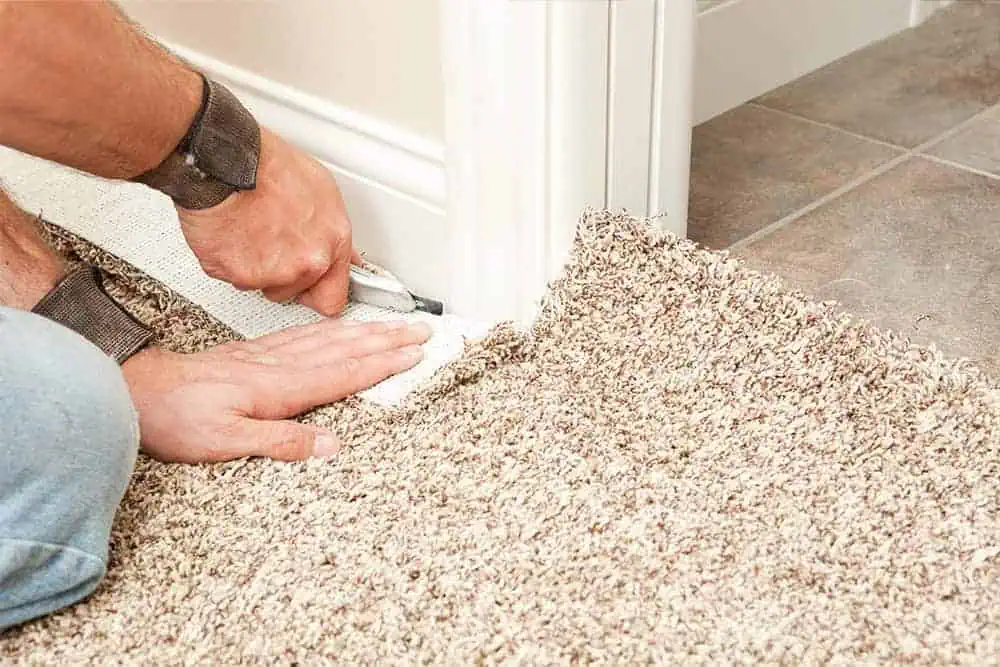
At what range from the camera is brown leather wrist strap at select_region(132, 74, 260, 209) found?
951 mm

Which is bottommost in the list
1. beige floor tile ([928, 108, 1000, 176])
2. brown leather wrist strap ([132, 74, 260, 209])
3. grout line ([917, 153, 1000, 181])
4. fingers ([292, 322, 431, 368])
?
grout line ([917, 153, 1000, 181])

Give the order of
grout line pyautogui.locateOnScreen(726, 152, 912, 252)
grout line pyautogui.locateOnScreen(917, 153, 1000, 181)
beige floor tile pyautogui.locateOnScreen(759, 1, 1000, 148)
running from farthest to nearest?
beige floor tile pyautogui.locateOnScreen(759, 1, 1000, 148) → grout line pyautogui.locateOnScreen(917, 153, 1000, 181) → grout line pyautogui.locateOnScreen(726, 152, 912, 252)

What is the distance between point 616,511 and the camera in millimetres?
838

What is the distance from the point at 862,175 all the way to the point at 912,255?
0.21 m

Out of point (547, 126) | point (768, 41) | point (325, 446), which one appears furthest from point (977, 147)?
point (325, 446)

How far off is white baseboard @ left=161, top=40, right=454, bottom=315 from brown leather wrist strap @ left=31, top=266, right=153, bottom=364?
0.96 ft

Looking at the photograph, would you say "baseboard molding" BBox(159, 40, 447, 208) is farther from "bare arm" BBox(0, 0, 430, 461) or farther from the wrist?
the wrist

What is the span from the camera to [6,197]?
1069 millimetres

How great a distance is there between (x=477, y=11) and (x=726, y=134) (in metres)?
0.64

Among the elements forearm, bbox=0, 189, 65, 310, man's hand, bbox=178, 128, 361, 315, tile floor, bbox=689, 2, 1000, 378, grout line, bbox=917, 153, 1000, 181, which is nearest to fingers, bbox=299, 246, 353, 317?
man's hand, bbox=178, 128, 361, 315

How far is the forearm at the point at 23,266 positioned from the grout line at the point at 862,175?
645mm

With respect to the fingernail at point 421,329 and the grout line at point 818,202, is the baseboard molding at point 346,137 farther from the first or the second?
the grout line at point 818,202

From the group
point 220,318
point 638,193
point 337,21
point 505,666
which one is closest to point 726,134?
point 638,193

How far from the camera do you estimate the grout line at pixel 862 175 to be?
1.27 meters
